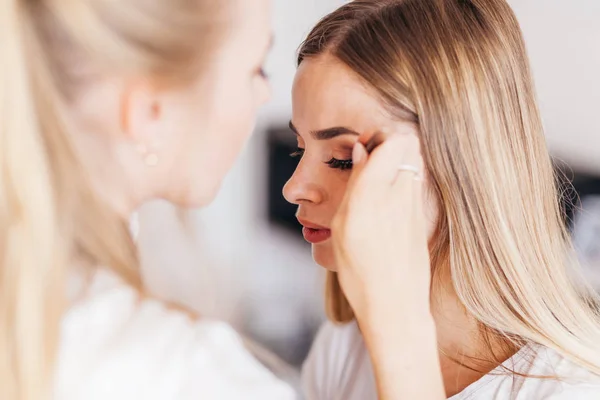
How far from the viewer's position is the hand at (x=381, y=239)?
22.4 inches

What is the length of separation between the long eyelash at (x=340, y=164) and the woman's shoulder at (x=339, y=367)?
318 millimetres

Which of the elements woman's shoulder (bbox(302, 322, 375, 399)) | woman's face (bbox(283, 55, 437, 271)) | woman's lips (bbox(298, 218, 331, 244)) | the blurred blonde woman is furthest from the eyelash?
woman's shoulder (bbox(302, 322, 375, 399))

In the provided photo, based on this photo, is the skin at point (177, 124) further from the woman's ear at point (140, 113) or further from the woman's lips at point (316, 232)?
the woman's lips at point (316, 232)

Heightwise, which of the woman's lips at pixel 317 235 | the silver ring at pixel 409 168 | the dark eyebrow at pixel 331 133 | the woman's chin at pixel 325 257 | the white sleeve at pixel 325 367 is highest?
the dark eyebrow at pixel 331 133

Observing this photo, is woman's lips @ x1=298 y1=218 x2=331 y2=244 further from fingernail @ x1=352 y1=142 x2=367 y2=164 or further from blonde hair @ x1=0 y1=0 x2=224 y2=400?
blonde hair @ x1=0 y1=0 x2=224 y2=400

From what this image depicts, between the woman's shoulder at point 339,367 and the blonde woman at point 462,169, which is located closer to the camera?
the blonde woman at point 462,169

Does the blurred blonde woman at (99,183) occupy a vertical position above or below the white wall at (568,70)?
below

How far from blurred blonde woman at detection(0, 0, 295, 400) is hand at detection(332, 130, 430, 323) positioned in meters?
0.14

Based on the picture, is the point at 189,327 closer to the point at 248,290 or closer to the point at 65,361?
the point at 65,361

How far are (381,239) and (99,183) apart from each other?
27 centimetres

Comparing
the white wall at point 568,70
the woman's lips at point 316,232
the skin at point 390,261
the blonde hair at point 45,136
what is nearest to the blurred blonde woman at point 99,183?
the blonde hair at point 45,136

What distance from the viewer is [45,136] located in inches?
16.0

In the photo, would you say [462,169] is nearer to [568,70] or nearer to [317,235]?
[317,235]

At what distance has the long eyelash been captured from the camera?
677mm
